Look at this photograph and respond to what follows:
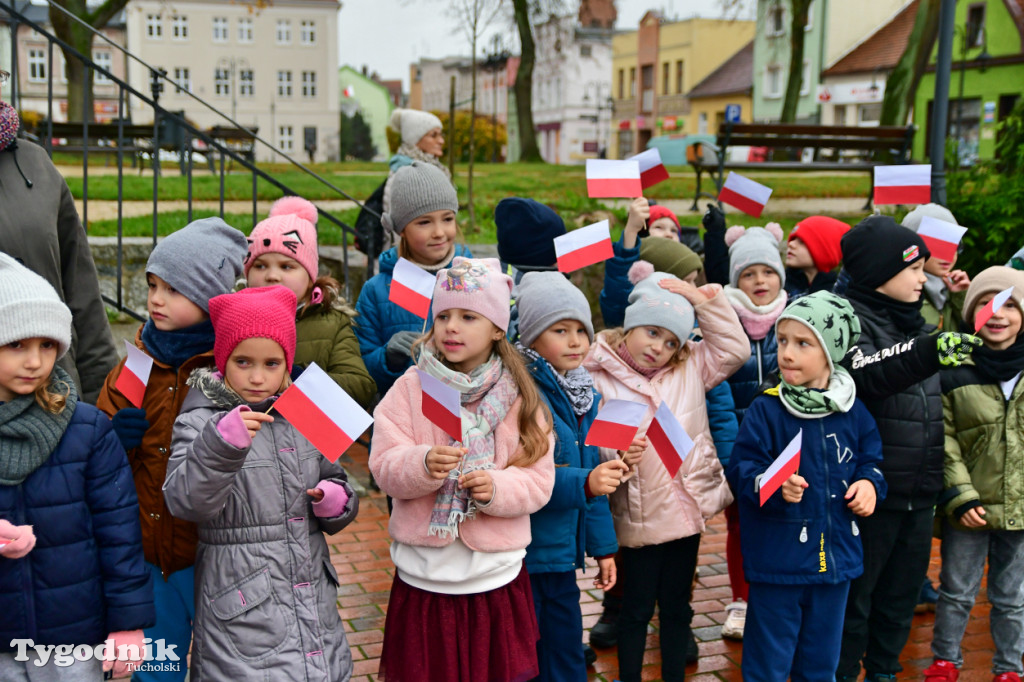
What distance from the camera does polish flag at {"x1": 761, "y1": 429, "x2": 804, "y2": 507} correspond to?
10.5ft

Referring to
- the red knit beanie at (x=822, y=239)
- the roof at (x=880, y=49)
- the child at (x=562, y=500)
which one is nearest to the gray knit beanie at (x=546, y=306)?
the child at (x=562, y=500)

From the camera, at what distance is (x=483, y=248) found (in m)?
6.98

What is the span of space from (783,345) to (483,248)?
3.67 metres

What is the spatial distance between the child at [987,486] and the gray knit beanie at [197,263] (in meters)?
2.79

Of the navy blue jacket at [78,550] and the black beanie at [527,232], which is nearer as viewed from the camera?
the navy blue jacket at [78,550]

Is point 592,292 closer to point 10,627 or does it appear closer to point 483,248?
point 483,248

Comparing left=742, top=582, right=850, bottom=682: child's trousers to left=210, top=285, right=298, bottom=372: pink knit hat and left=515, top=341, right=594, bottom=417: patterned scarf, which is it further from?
left=210, top=285, right=298, bottom=372: pink knit hat

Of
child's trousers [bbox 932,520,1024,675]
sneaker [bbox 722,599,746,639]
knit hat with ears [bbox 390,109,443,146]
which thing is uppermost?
knit hat with ears [bbox 390,109,443,146]

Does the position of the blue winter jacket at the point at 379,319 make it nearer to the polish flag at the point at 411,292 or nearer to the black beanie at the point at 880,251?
the polish flag at the point at 411,292

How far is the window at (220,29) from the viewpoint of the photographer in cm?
6144

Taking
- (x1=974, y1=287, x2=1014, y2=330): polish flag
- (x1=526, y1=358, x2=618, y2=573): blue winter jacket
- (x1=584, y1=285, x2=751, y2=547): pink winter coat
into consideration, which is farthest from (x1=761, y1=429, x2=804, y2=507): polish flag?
(x1=974, y1=287, x2=1014, y2=330): polish flag

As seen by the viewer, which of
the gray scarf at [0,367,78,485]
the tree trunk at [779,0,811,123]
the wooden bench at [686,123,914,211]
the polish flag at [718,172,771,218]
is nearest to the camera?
the gray scarf at [0,367,78,485]

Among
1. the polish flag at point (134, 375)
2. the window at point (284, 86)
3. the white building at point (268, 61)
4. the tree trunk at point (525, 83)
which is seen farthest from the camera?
the window at point (284, 86)

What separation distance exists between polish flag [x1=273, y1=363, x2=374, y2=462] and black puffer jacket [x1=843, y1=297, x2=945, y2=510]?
2.00 m
